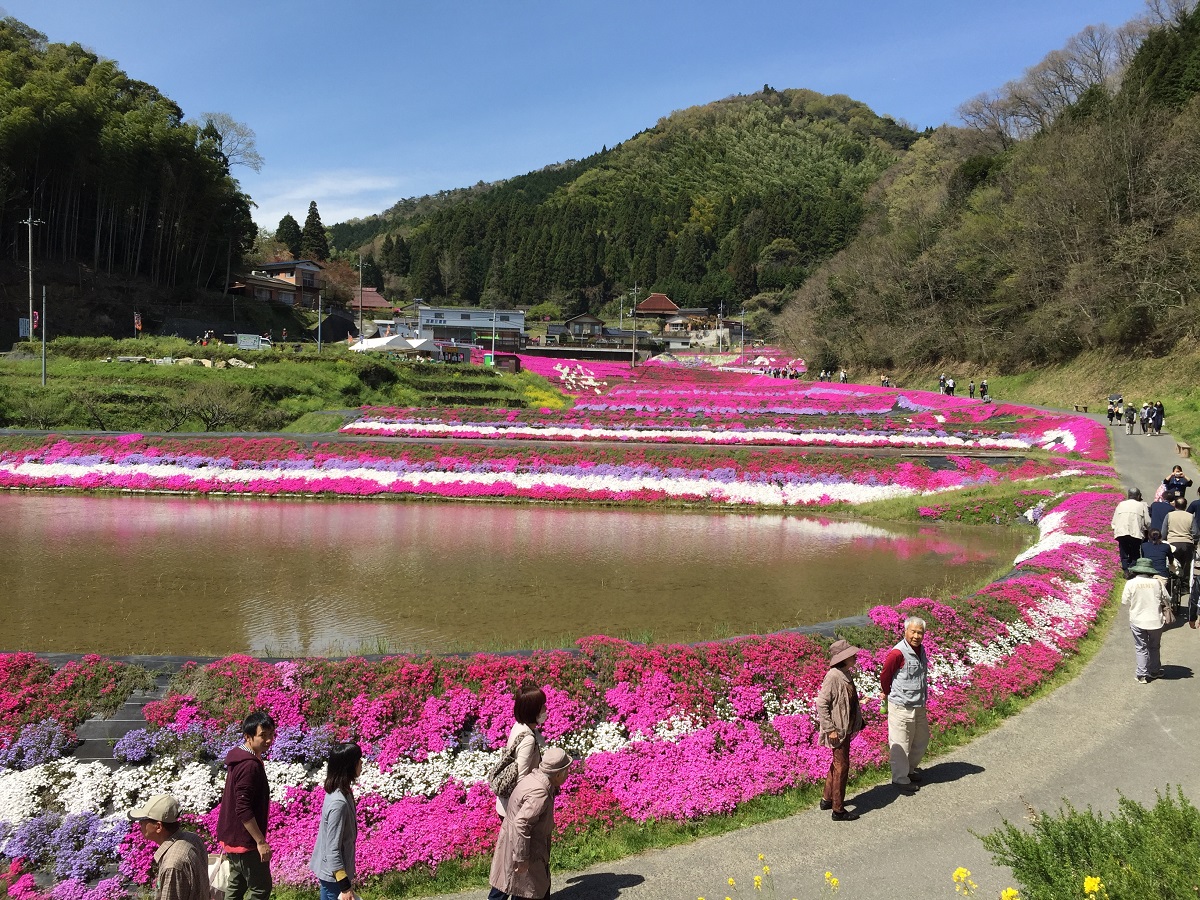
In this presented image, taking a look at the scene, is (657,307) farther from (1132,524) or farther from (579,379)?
(1132,524)

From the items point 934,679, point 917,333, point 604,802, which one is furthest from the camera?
point 917,333

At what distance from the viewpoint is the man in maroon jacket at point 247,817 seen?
491 centimetres

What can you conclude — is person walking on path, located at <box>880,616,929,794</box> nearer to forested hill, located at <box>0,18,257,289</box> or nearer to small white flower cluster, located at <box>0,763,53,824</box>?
small white flower cluster, located at <box>0,763,53,824</box>

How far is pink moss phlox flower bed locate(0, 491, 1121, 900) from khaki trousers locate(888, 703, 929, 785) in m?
0.49

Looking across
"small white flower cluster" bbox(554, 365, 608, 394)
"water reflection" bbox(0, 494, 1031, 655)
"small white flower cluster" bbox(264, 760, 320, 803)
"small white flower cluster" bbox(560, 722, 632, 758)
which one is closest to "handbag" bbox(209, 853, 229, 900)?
"small white flower cluster" bbox(264, 760, 320, 803)

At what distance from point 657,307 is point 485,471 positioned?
345 feet

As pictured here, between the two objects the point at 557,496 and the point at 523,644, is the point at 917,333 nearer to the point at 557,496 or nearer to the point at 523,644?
the point at 557,496

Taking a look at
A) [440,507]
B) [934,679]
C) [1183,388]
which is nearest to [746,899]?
[934,679]

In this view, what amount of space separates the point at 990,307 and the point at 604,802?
54834mm

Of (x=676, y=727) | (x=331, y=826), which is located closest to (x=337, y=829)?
(x=331, y=826)

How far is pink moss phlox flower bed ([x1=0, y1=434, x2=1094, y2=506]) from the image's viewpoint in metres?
24.4

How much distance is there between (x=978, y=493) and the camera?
22859mm

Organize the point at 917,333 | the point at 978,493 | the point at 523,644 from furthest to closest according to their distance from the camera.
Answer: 1. the point at 917,333
2. the point at 978,493
3. the point at 523,644

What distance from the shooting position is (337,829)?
4.75m
